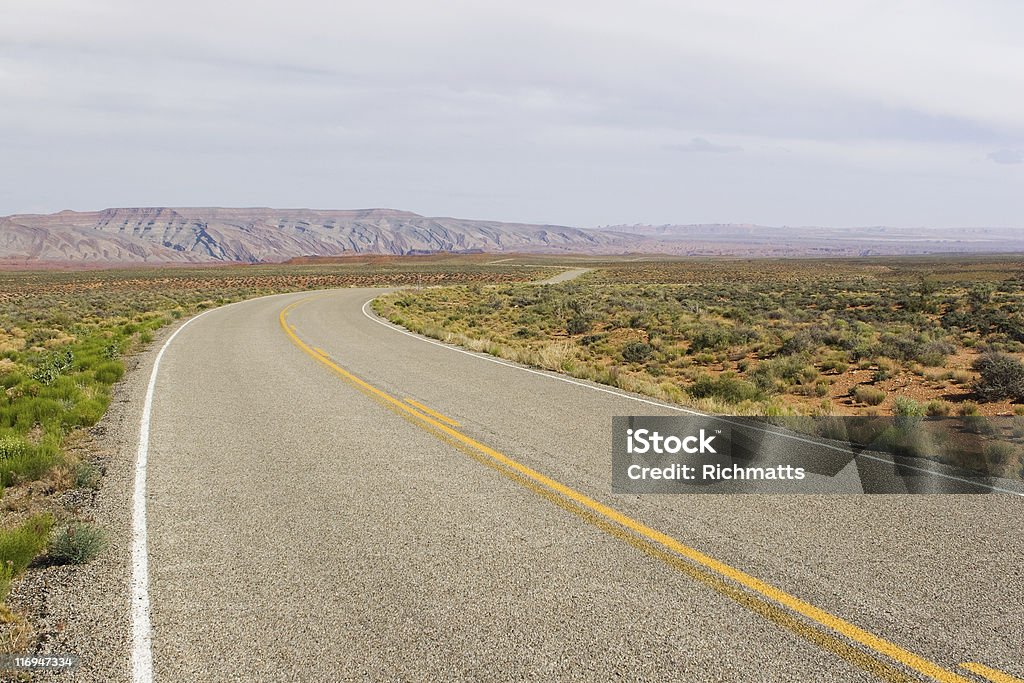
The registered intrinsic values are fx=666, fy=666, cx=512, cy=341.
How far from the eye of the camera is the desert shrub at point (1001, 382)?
13.4 metres

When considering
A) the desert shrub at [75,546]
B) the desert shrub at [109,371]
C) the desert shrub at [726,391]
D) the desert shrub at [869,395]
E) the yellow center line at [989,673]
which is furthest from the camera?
the desert shrub at [869,395]

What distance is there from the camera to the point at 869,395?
1407 centimetres

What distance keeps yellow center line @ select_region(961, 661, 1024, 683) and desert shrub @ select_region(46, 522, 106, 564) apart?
591cm

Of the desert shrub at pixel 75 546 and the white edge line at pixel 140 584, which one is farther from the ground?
the desert shrub at pixel 75 546

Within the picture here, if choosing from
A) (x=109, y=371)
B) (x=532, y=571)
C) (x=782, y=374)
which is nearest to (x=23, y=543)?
(x=532, y=571)

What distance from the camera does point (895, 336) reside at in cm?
2055

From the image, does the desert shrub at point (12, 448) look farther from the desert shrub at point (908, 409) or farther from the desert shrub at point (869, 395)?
the desert shrub at point (869, 395)

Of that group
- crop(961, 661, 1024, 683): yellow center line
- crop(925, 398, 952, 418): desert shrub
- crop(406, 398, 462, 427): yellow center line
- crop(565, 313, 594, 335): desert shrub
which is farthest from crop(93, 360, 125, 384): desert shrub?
crop(565, 313, 594, 335): desert shrub

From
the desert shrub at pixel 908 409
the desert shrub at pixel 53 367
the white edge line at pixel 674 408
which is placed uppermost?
the desert shrub at pixel 53 367

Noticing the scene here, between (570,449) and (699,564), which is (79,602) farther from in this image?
(570,449)

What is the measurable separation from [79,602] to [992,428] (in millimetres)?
11667

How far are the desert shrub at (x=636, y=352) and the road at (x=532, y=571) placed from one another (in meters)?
11.4

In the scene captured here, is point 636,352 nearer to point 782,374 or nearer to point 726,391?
point 782,374

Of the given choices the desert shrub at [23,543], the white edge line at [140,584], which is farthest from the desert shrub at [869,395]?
the desert shrub at [23,543]
